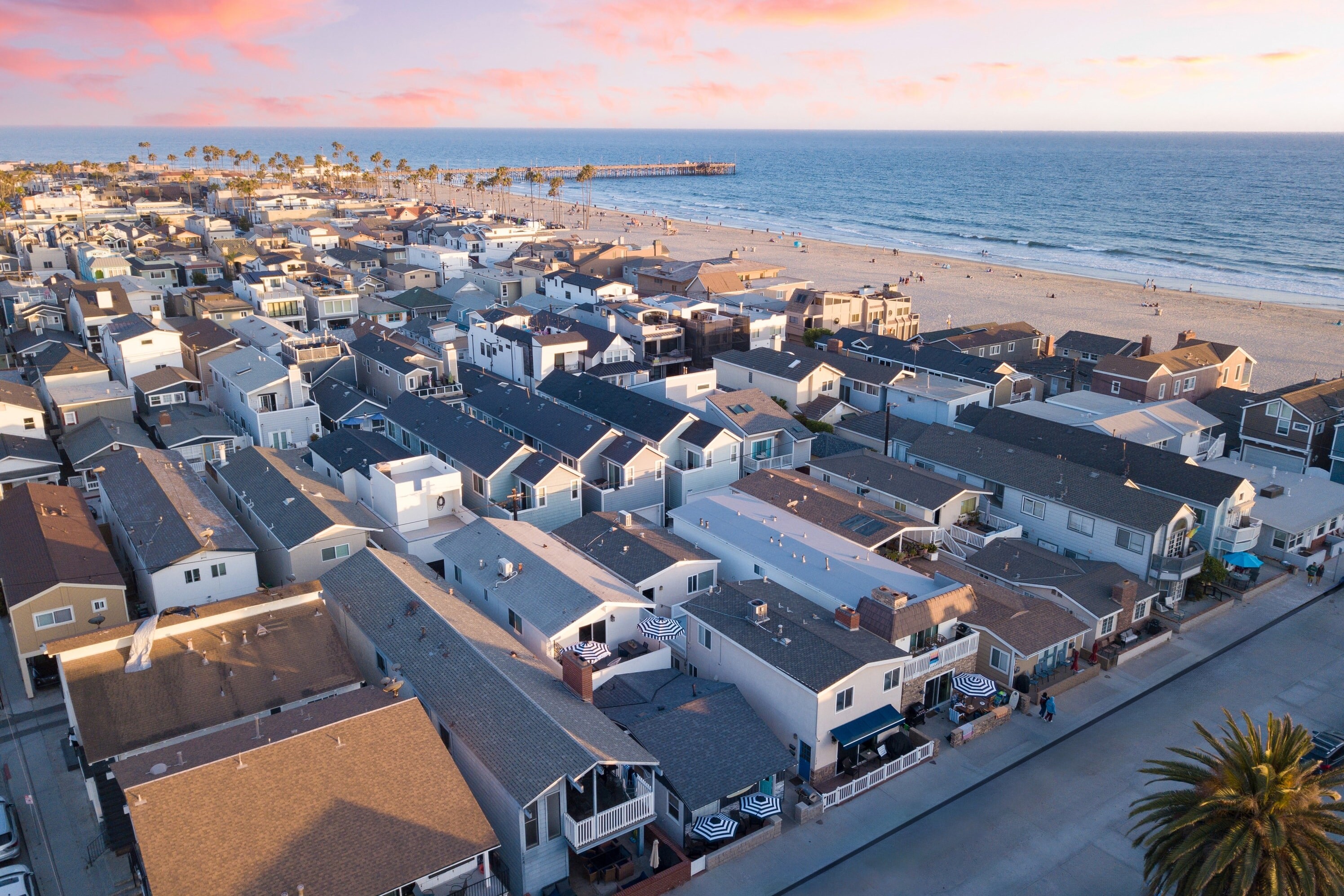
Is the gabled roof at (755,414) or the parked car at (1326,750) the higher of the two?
the gabled roof at (755,414)

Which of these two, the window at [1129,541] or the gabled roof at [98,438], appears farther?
the gabled roof at [98,438]

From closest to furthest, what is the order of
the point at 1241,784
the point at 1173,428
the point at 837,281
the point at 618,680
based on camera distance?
1. the point at 1241,784
2. the point at 618,680
3. the point at 1173,428
4. the point at 837,281

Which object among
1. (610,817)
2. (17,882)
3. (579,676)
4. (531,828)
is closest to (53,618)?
(17,882)

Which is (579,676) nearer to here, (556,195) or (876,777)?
(876,777)

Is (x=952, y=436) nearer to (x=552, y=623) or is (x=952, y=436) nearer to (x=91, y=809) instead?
(x=552, y=623)

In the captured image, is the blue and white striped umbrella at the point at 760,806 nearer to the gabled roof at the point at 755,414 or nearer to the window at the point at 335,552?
the window at the point at 335,552

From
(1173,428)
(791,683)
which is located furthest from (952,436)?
(791,683)

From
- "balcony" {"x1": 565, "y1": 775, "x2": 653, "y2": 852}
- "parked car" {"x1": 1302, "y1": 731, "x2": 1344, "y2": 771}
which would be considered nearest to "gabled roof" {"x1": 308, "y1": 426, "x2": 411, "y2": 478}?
"balcony" {"x1": 565, "y1": 775, "x2": 653, "y2": 852}

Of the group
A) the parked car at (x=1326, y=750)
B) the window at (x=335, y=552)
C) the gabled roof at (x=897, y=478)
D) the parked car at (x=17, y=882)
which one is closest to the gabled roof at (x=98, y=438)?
the window at (x=335, y=552)
